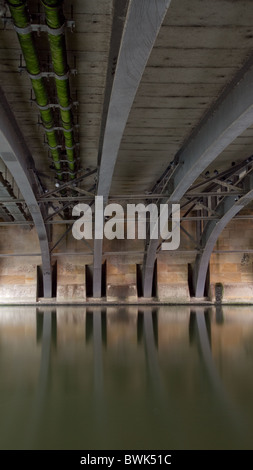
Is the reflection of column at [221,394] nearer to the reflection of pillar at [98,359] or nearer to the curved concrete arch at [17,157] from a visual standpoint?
the reflection of pillar at [98,359]

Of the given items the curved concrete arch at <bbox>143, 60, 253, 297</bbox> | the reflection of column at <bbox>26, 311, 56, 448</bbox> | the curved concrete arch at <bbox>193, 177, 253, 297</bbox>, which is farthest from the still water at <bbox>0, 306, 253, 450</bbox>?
the curved concrete arch at <bbox>193, 177, 253, 297</bbox>

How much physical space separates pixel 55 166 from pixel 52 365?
6200mm

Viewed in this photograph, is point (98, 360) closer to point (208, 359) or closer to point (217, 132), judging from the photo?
point (208, 359)

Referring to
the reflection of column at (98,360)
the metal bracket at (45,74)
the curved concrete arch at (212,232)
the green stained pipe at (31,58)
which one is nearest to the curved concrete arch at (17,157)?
the green stained pipe at (31,58)

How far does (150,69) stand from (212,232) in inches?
400

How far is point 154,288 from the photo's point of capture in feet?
64.0

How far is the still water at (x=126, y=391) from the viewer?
3.50 m

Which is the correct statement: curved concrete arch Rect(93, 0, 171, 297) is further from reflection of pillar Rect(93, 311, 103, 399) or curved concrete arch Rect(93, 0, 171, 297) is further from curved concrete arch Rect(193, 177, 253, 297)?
curved concrete arch Rect(193, 177, 253, 297)

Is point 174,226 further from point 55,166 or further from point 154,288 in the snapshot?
point 55,166

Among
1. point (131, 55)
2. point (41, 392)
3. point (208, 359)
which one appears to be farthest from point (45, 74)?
point (208, 359)

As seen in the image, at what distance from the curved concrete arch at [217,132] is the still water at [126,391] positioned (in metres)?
4.08

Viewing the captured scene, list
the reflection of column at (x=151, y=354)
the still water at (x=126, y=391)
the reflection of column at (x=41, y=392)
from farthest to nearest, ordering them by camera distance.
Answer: the reflection of column at (x=151, y=354), the reflection of column at (x=41, y=392), the still water at (x=126, y=391)

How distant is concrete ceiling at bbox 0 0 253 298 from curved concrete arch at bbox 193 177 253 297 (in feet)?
9.49
